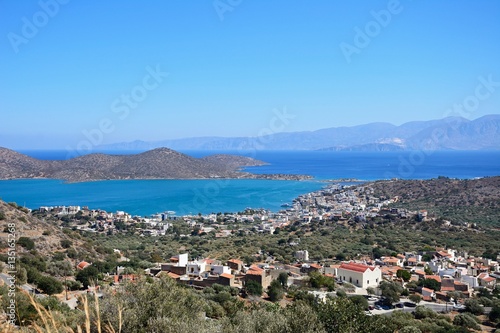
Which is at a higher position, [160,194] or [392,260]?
[160,194]

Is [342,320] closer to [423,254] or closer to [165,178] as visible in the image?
[423,254]

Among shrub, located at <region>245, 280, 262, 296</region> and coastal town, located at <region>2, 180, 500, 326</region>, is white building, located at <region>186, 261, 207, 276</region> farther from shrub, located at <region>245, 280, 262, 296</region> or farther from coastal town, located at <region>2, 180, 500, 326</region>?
shrub, located at <region>245, 280, 262, 296</region>

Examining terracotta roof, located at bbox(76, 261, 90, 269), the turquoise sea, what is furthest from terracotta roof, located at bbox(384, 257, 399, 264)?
the turquoise sea

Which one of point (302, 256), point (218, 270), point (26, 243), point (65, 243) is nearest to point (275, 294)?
point (218, 270)

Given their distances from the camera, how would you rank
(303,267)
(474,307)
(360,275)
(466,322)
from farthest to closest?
1. (303,267)
2. (360,275)
3. (474,307)
4. (466,322)

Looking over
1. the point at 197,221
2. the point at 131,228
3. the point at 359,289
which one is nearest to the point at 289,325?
the point at 359,289

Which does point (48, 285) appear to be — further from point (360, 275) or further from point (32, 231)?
point (360, 275)
